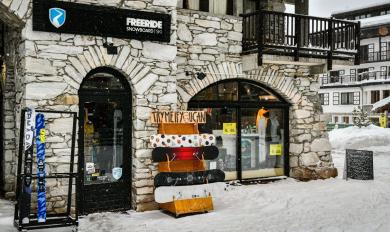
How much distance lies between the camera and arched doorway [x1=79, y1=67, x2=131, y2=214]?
7484 millimetres

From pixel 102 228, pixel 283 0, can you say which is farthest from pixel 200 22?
pixel 102 228

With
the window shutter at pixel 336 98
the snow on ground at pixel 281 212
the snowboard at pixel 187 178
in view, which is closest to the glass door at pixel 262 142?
the snow on ground at pixel 281 212

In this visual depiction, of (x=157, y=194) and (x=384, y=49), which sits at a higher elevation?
(x=384, y=49)

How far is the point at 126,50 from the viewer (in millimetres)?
7492

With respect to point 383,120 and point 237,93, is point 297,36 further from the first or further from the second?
point 383,120

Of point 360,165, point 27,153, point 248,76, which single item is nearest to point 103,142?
point 27,153

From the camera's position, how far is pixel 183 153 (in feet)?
24.2

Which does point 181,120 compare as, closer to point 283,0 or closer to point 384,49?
point 283,0

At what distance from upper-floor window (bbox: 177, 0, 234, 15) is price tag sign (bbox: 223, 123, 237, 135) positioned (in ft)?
8.95

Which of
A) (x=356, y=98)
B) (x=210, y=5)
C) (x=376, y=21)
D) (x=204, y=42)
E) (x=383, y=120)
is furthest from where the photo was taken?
(x=356, y=98)

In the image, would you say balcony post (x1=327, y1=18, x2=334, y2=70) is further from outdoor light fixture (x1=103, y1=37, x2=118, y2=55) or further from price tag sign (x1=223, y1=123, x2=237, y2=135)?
outdoor light fixture (x1=103, y1=37, x2=118, y2=55)

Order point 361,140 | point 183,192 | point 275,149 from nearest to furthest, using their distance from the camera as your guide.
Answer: point 183,192
point 275,149
point 361,140

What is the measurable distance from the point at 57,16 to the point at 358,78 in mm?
39762

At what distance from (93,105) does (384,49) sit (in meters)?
40.1
